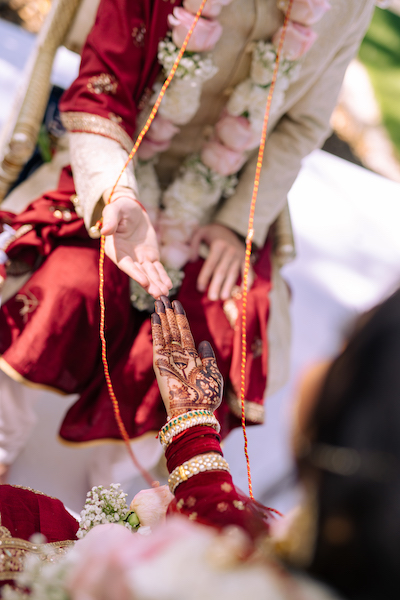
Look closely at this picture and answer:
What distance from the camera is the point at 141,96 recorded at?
0.97 metres

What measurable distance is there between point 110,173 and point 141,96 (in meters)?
0.23

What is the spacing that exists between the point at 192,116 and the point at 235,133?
0.09m

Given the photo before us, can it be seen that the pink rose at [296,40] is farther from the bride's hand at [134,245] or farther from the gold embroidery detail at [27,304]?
the gold embroidery detail at [27,304]

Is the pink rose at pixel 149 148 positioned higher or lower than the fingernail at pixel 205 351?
higher

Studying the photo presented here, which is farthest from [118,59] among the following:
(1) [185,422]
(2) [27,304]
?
(1) [185,422]

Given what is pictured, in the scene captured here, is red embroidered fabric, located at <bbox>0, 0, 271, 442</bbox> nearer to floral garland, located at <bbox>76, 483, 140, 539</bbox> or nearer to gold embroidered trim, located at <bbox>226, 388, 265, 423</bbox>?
gold embroidered trim, located at <bbox>226, 388, 265, 423</bbox>

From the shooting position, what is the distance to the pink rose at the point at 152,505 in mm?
572

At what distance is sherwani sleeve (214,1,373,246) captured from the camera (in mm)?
1043

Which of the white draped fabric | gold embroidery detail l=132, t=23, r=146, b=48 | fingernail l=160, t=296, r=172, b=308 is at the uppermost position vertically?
gold embroidery detail l=132, t=23, r=146, b=48

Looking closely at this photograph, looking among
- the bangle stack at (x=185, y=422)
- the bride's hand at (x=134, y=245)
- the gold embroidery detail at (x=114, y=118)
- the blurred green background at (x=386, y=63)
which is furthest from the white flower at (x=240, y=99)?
the blurred green background at (x=386, y=63)

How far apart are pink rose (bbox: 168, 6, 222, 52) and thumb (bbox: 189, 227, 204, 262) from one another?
1.18ft

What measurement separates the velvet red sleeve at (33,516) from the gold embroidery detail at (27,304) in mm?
344

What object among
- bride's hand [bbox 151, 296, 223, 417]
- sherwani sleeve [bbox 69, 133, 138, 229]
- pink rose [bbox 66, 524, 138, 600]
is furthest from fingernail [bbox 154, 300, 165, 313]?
pink rose [bbox 66, 524, 138, 600]

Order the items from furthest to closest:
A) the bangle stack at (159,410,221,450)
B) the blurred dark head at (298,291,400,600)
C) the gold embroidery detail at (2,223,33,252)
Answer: the gold embroidery detail at (2,223,33,252), the bangle stack at (159,410,221,450), the blurred dark head at (298,291,400,600)
